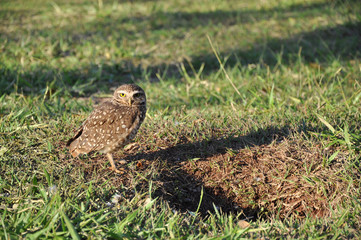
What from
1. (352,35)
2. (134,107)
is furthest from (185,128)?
(352,35)

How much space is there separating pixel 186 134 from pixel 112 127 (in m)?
0.93

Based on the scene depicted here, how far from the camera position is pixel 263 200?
3.50m

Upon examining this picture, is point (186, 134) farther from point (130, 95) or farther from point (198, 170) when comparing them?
point (130, 95)

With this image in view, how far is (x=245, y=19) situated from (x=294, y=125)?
4.78 metres

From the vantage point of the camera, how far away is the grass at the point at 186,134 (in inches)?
111

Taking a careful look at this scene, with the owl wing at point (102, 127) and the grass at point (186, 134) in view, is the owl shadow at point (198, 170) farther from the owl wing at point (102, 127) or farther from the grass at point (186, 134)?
the owl wing at point (102, 127)

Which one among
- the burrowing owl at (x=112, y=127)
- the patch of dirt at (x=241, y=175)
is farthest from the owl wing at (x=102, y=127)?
the patch of dirt at (x=241, y=175)

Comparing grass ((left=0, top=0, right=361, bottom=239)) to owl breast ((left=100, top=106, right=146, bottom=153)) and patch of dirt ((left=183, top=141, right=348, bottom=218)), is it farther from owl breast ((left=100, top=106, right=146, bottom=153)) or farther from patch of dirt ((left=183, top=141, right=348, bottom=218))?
owl breast ((left=100, top=106, right=146, bottom=153))

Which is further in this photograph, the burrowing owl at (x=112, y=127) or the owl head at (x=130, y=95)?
the owl head at (x=130, y=95)

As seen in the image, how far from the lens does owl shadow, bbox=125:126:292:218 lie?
3.44 metres

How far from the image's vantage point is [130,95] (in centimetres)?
353

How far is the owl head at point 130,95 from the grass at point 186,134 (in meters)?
0.55

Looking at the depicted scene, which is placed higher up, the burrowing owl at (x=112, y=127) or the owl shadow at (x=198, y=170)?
the burrowing owl at (x=112, y=127)

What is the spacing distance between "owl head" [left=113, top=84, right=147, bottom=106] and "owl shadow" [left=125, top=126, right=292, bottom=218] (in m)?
0.57
